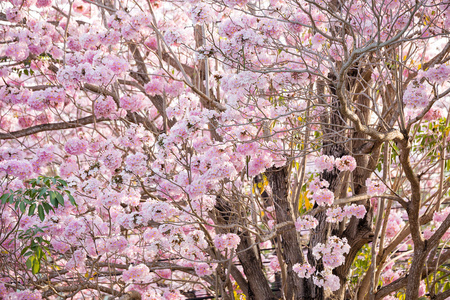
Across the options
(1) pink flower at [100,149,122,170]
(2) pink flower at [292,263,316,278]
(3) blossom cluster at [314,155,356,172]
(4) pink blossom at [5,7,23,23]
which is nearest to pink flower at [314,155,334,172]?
(3) blossom cluster at [314,155,356,172]

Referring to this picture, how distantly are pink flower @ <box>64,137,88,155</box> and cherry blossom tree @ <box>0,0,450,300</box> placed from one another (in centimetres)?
1

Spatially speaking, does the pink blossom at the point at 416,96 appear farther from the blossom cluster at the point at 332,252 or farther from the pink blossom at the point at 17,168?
the pink blossom at the point at 17,168

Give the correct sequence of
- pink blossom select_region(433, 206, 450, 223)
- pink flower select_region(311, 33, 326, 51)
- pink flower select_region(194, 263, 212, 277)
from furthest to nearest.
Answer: pink blossom select_region(433, 206, 450, 223) < pink flower select_region(194, 263, 212, 277) < pink flower select_region(311, 33, 326, 51)

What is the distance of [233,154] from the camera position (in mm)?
3438

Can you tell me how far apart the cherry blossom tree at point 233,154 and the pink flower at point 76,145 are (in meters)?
0.01

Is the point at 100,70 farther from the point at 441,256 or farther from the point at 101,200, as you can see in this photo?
the point at 441,256

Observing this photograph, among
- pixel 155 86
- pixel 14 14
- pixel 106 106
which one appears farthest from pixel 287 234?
pixel 14 14

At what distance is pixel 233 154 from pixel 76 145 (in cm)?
153

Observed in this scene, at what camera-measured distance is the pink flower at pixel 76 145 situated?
13.6 feet

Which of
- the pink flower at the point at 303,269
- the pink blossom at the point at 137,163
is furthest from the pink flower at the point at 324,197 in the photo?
the pink blossom at the point at 137,163

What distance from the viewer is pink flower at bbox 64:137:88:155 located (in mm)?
4156

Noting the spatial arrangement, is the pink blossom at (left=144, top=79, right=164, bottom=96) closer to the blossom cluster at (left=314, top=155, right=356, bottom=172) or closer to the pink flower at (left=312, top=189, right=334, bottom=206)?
the blossom cluster at (left=314, top=155, right=356, bottom=172)

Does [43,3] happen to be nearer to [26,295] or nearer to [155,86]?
[155,86]

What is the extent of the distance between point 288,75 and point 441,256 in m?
2.04
